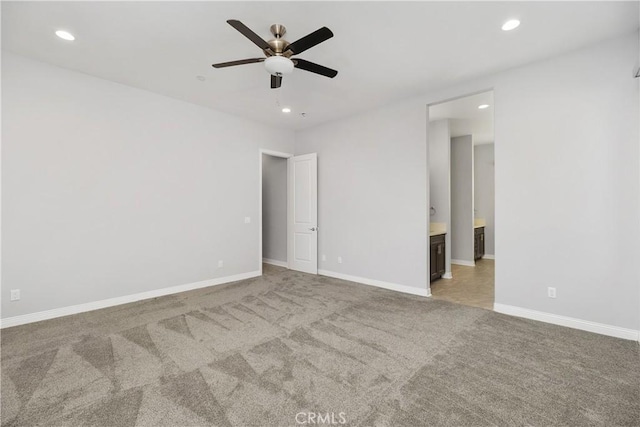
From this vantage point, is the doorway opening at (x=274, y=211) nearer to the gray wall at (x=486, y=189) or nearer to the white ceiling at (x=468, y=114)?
the white ceiling at (x=468, y=114)

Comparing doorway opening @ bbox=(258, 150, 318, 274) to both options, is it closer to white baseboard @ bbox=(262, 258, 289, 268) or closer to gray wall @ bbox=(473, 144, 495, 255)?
white baseboard @ bbox=(262, 258, 289, 268)

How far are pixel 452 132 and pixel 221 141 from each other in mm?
4924

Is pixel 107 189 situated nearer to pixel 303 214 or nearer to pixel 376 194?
pixel 303 214

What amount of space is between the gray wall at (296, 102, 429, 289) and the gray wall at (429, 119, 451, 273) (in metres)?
1.52

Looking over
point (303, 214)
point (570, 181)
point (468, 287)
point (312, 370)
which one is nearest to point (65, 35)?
point (312, 370)

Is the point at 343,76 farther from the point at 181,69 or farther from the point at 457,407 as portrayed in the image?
the point at 457,407

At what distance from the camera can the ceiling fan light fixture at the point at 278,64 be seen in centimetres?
245

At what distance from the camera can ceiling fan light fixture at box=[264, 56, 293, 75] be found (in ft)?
8.04

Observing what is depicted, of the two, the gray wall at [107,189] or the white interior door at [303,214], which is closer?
the gray wall at [107,189]

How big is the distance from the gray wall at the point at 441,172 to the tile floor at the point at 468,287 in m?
0.68

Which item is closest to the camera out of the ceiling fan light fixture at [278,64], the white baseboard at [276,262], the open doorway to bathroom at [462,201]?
the ceiling fan light fixture at [278,64]

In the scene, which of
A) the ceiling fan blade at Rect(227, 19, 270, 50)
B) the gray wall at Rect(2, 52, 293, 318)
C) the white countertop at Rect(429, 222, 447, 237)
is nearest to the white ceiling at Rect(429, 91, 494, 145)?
the white countertop at Rect(429, 222, 447, 237)

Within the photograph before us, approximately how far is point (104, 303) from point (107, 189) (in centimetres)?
147

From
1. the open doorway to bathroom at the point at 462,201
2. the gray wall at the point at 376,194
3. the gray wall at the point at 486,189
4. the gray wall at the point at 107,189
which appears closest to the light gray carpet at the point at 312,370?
the gray wall at the point at 107,189
